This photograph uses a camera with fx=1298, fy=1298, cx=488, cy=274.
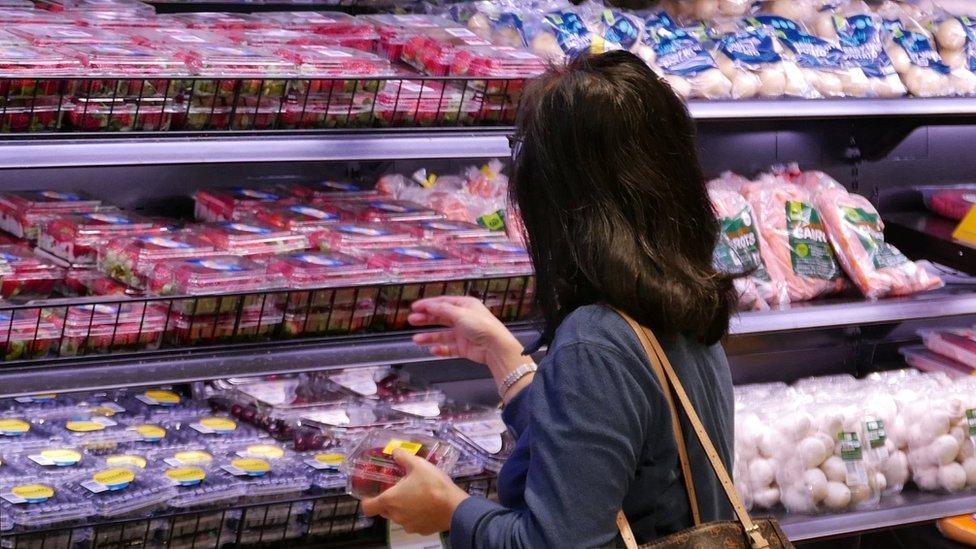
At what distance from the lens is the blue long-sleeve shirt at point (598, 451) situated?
62.7 inches

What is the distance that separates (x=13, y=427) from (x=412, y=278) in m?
0.76

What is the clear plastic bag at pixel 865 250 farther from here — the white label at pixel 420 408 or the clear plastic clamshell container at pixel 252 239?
the clear plastic clamshell container at pixel 252 239

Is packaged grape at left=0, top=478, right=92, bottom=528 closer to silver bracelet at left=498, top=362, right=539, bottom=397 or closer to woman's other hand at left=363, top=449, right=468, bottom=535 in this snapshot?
woman's other hand at left=363, top=449, right=468, bottom=535

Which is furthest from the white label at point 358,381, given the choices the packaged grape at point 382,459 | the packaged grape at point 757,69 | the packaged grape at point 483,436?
the packaged grape at point 757,69

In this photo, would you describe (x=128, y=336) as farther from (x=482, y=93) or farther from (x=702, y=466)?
(x=702, y=466)

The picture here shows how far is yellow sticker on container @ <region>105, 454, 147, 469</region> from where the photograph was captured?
2266 mm

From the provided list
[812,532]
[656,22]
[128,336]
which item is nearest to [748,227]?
[656,22]

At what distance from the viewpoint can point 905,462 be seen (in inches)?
119

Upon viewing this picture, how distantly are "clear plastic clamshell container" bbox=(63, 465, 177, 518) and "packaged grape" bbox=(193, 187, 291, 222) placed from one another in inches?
24.6

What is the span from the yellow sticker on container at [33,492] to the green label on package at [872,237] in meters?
1.97

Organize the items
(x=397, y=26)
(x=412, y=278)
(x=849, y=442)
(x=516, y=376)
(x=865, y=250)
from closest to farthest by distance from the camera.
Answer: (x=516, y=376), (x=412, y=278), (x=397, y=26), (x=849, y=442), (x=865, y=250)

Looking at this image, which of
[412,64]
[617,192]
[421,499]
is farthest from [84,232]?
[617,192]

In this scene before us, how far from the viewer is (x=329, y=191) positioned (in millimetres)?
2838

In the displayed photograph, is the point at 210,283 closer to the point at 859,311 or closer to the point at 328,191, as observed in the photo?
the point at 328,191
